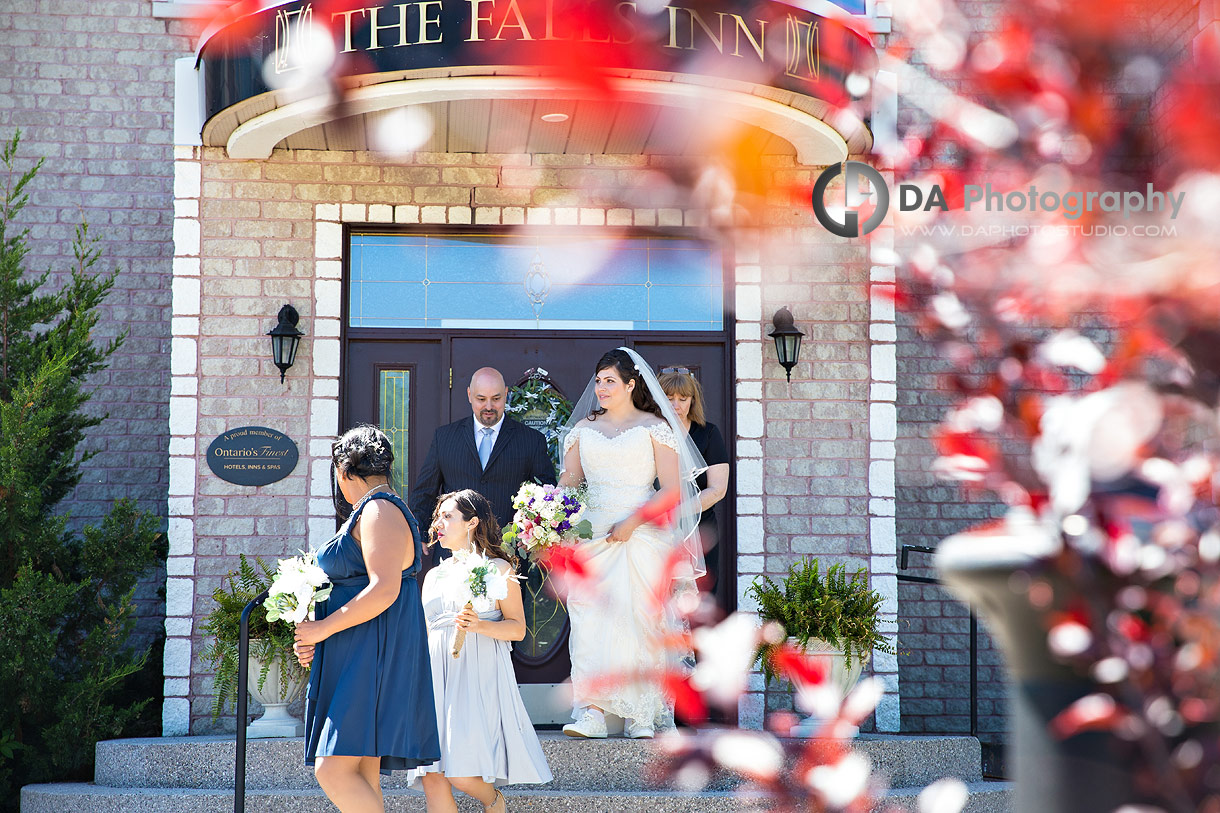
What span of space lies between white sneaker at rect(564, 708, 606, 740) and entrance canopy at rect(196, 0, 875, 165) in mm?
2825

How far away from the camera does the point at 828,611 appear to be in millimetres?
5945

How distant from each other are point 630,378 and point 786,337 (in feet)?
3.84

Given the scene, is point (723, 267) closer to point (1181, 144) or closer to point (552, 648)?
point (552, 648)

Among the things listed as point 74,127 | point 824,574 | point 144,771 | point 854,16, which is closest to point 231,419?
point 144,771

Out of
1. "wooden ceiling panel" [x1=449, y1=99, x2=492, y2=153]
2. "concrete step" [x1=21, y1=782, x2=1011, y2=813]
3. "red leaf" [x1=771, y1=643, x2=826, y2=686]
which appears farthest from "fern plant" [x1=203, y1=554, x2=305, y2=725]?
"red leaf" [x1=771, y1=643, x2=826, y2=686]

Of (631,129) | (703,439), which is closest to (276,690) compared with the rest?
(703,439)

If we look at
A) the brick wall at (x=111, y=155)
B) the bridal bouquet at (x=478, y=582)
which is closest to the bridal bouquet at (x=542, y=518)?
the bridal bouquet at (x=478, y=582)

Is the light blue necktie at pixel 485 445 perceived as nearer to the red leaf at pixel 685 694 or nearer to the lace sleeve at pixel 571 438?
the lace sleeve at pixel 571 438

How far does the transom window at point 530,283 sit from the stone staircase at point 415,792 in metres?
2.45

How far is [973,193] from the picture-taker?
1.72 meters

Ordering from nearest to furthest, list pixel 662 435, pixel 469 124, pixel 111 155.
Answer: pixel 662 435 → pixel 469 124 → pixel 111 155

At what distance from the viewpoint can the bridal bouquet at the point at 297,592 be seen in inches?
153

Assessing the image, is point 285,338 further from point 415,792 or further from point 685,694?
point 685,694

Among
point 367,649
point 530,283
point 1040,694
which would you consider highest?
point 530,283
